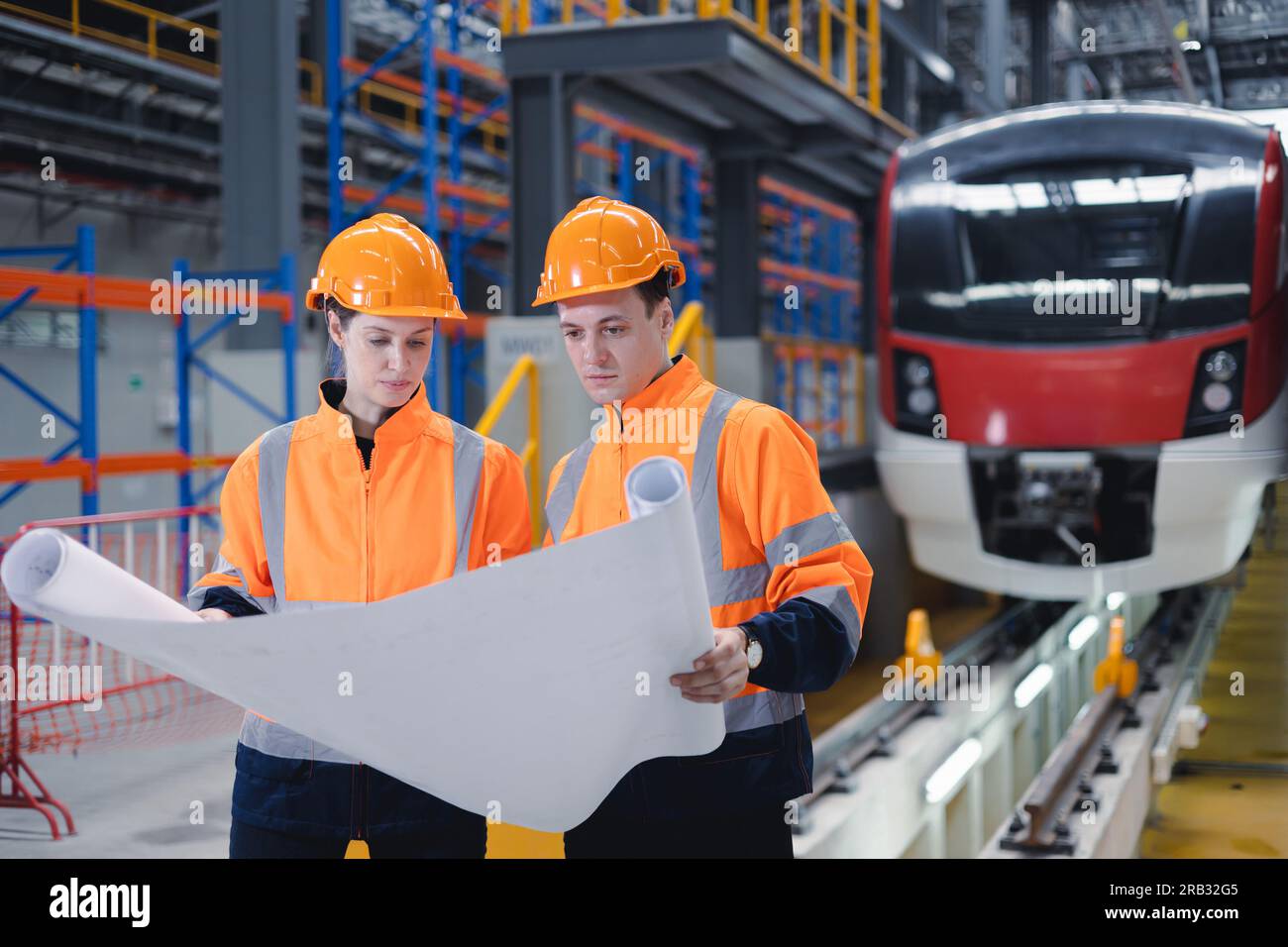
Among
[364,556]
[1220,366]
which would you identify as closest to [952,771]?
[1220,366]

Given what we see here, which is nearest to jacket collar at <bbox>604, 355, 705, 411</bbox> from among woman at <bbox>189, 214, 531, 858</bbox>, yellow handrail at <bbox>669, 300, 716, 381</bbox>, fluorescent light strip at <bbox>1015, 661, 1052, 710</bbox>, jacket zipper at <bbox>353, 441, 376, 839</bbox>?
woman at <bbox>189, 214, 531, 858</bbox>

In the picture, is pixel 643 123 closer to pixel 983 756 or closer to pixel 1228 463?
pixel 1228 463

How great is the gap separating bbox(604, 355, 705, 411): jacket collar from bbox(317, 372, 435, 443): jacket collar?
0.97ft

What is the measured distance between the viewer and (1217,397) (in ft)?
16.6

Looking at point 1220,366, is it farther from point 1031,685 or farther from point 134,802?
point 134,802

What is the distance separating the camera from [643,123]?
6.52 meters

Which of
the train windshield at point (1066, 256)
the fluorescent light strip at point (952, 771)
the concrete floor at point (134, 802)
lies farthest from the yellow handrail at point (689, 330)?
the concrete floor at point (134, 802)

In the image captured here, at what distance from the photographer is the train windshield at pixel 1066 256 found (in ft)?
16.8

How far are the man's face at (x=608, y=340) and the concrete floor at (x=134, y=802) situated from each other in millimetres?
2333

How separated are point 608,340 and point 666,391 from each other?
11 cm

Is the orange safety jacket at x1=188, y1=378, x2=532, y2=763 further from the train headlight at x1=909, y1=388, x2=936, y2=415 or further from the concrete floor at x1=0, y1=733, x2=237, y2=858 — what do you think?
the train headlight at x1=909, y1=388, x2=936, y2=415
